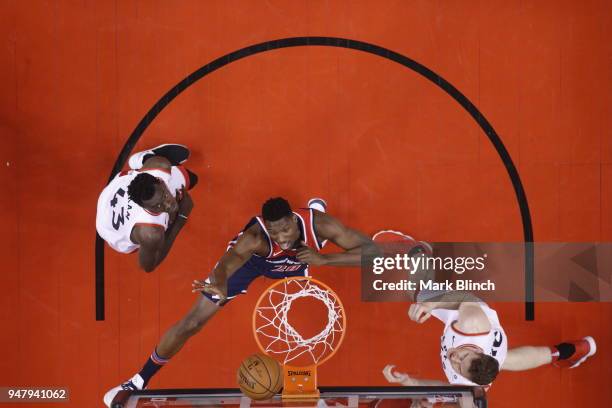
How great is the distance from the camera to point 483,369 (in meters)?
4.54

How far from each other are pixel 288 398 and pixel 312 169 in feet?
5.87

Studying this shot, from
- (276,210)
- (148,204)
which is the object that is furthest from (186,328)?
(276,210)

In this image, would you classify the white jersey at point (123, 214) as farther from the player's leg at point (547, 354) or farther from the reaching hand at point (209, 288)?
the player's leg at point (547, 354)

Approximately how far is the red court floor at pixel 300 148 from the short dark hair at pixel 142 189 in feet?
3.02

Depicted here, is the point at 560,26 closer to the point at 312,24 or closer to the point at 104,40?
the point at 312,24

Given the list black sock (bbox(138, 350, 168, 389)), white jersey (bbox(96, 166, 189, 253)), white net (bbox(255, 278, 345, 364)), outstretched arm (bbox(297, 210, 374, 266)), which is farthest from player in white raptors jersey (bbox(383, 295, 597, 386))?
white jersey (bbox(96, 166, 189, 253))

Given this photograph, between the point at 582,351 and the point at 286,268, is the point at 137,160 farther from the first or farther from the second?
the point at 582,351

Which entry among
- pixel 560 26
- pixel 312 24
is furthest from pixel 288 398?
pixel 560 26

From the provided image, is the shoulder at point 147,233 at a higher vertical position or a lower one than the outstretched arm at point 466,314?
higher

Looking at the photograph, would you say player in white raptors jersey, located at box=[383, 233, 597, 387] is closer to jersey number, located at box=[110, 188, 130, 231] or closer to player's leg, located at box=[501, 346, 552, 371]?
player's leg, located at box=[501, 346, 552, 371]

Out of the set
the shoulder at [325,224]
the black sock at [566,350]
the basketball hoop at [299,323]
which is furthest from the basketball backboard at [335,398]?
the black sock at [566,350]

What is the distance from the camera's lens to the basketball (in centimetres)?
409

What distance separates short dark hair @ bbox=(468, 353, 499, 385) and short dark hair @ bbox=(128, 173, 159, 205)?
2426mm

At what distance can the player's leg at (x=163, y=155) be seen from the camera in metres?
4.84
